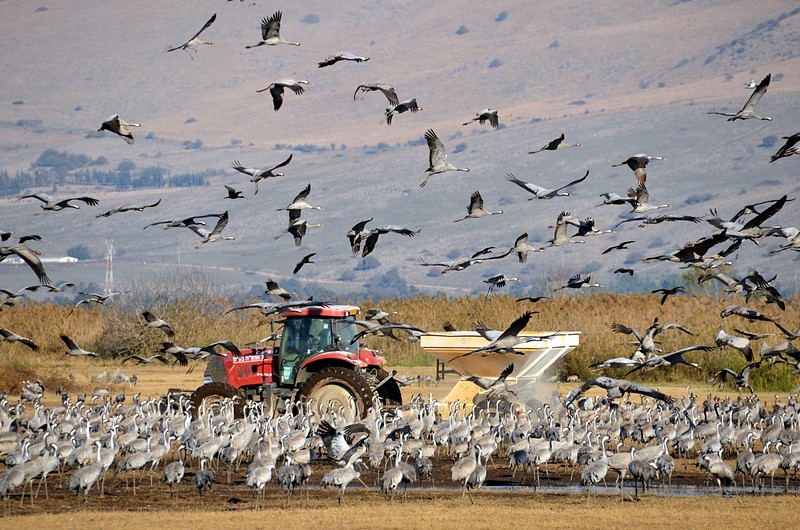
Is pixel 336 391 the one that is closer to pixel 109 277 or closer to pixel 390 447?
pixel 390 447

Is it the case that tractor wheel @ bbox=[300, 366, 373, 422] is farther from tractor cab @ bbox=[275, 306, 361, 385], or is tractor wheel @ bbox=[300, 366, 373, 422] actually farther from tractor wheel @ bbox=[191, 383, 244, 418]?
tractor wheel @ bbox=[191, 383, 244, 418]

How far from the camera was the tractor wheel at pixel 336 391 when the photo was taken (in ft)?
76.4

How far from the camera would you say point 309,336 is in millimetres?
24531

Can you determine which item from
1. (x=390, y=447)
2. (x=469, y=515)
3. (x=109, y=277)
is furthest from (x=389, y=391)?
(x=109, y=277)

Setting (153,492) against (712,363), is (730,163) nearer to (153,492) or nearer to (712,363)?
(712,363)

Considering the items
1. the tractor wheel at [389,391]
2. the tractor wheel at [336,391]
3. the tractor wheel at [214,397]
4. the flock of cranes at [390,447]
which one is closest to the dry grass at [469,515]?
the flock of cranes at [390,447]

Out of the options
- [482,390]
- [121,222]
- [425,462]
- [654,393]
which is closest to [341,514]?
[425,462]

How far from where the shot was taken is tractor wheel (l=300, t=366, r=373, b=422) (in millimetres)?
23297

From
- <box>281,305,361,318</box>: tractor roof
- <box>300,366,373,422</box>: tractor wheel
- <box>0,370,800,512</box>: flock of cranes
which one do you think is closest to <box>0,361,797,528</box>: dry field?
<box>0,370,800,512</box>: flock of cranes

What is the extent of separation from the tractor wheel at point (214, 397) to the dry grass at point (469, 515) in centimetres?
649

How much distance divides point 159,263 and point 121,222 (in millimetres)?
33228

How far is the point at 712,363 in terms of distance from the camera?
118ft

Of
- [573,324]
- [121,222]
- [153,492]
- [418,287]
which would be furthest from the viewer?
[121,222]

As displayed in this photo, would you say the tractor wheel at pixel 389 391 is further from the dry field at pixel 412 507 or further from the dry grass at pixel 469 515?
the dry grass at pixel 469 515
